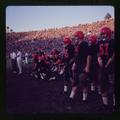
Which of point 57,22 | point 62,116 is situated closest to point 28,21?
point 57,22

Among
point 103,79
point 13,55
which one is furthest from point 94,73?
point 13,55

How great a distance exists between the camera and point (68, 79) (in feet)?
9.46

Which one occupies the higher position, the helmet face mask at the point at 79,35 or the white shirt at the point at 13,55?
Answer: the helmet face mask at the point at 79,35

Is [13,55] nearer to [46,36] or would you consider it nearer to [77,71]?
[46,36]

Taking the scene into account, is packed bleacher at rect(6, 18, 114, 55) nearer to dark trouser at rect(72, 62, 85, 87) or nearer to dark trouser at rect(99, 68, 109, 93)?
dark trouser at rect(72, 62, 85, 87)

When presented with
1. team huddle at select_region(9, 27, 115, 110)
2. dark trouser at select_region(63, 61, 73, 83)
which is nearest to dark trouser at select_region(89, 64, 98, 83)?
team huddle at select_region(9, 27, 115, 110)

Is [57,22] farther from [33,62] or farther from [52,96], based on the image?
[52,96]

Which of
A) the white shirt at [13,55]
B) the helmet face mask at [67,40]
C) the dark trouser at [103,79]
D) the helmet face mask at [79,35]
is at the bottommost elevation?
the dark trouser at [103,79]

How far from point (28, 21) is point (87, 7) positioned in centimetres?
50

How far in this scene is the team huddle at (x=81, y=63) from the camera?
287cm

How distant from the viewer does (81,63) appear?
9.43ft

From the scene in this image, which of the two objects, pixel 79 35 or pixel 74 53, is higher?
pixel 79 35

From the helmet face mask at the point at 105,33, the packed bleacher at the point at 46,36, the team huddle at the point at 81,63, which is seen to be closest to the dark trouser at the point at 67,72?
the team huddle at the point at 81,63

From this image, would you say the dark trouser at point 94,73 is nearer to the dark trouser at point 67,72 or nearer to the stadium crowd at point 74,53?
the stadium crowd at point 74,53
